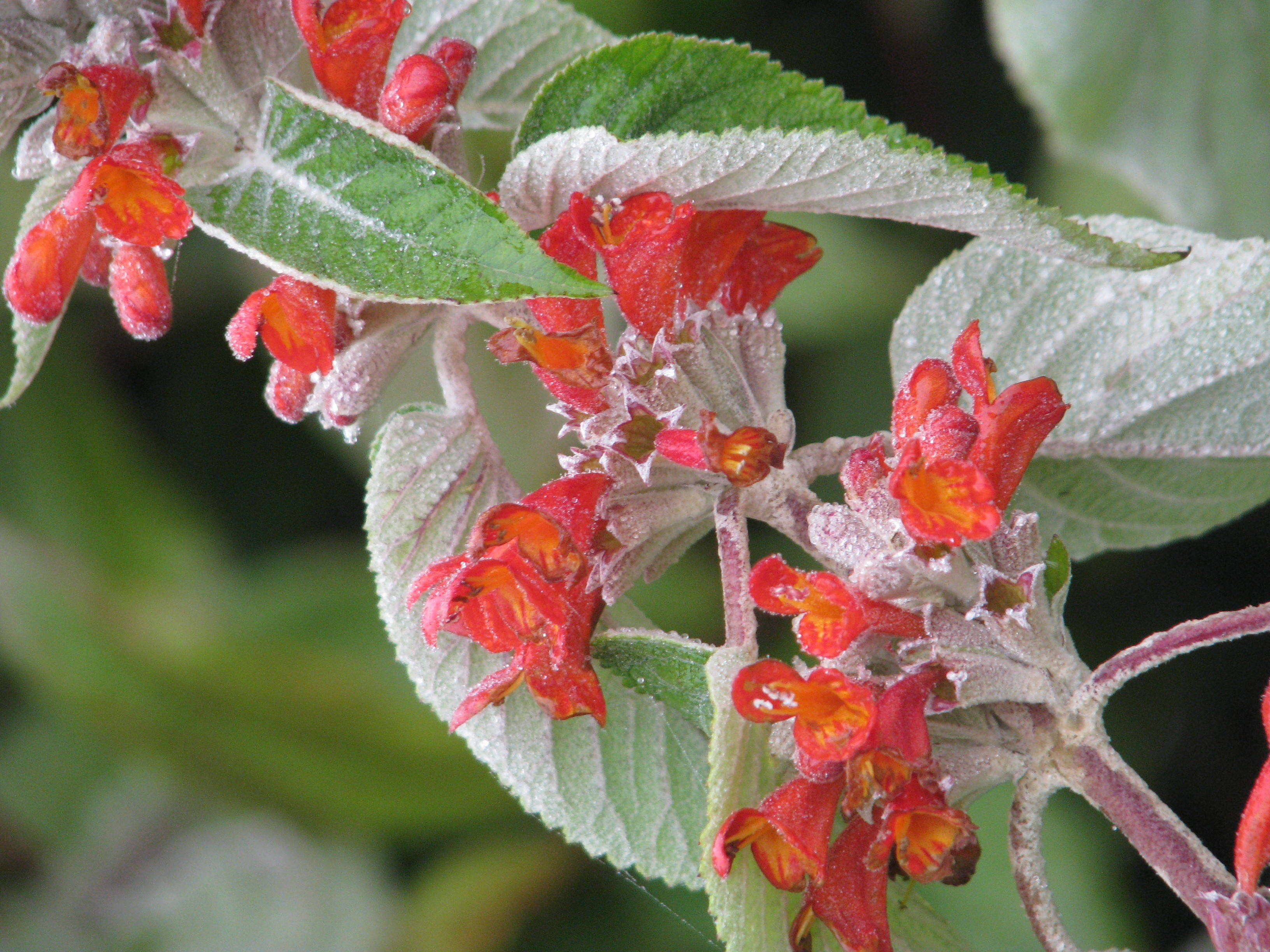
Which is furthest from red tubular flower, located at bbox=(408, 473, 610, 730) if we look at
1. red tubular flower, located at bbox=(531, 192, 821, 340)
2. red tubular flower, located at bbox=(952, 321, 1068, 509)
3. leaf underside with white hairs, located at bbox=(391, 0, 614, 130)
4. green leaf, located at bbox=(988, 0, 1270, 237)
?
green leaf, located at bbox=(988, 0, 1270, 237)

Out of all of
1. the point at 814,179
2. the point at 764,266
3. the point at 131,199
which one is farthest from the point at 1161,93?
the point at 131,199

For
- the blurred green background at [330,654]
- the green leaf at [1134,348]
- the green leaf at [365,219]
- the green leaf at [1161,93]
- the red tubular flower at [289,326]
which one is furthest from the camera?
the blurred green background at [330,654]

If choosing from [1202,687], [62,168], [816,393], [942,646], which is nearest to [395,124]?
[62,168]

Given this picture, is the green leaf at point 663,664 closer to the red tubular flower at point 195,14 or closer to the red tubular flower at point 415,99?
the red tubular flower at point 415,99

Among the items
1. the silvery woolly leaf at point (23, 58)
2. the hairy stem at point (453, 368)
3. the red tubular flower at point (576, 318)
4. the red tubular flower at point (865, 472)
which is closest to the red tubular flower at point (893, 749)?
Answer: the red tubular flower at point (865, 472)

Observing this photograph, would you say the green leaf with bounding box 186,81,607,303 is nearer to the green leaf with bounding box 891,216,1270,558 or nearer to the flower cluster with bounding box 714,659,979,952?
the flower cluster with bounding box 714,659,979,952

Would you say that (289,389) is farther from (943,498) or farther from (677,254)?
(943,498)

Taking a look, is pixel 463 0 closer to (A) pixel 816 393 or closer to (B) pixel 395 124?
(B) pixel 395 124
